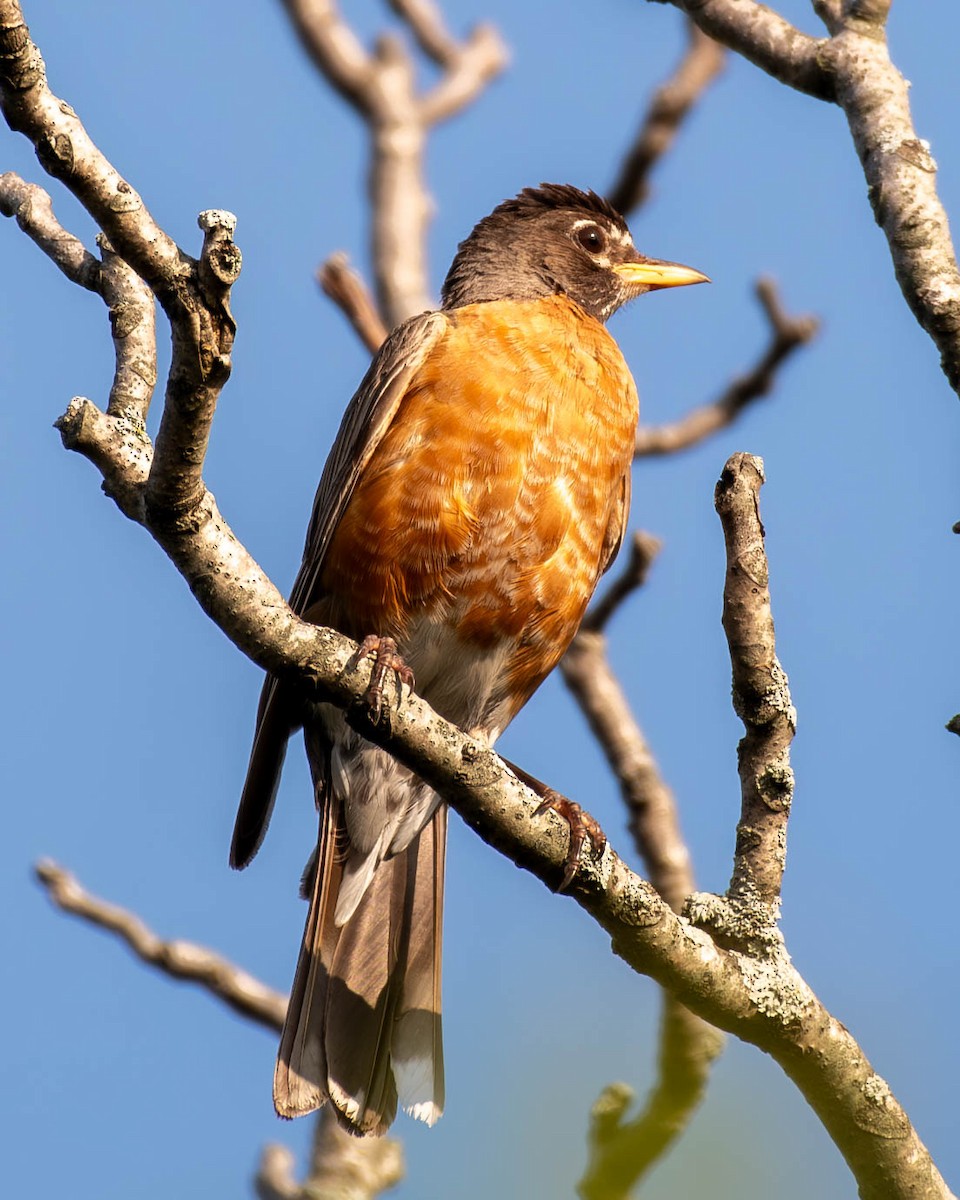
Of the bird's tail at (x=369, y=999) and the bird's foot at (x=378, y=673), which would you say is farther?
the bird's tail at (x=369, y=999)

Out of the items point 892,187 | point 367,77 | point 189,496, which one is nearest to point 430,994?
point 189,496

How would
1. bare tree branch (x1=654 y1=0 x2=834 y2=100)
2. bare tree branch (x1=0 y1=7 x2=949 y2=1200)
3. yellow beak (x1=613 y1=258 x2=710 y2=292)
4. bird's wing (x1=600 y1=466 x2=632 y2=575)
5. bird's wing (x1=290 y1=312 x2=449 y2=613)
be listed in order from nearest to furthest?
1. bare tree branch (x1=0 y1=7 x2=949 y2=1200)
2. bare tree branch (x1=654 y1=0 x2=834 y2=100)
3. bird's wing (x1=290 y1=312 x2=449 y2=613)
4. bird's wing (x1=600 y1=466 x2=632 y2=575)
5. yellow beak (x1=613 y1=258 x2=710 y2=292)

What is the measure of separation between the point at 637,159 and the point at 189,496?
388 cm

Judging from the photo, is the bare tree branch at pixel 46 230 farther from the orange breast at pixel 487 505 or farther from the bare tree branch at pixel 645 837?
the bare tree branch at pixel 645 837

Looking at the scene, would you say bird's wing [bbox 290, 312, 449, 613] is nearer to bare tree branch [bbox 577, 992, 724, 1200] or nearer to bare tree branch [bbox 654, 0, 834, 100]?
bare tree branch [bbox 654, 0, 834, 100]

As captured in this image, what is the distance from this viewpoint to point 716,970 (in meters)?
3.54

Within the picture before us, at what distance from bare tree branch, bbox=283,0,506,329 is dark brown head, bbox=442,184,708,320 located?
1.17 ft

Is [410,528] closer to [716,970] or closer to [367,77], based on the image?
[716,970]

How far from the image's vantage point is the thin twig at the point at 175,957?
197 inches

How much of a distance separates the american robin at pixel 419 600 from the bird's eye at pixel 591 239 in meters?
1.20

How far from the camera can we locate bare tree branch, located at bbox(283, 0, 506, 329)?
697 cm

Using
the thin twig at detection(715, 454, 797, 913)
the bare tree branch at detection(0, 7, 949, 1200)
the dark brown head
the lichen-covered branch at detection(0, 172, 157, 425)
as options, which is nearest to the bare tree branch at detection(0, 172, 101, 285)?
the lichen-covered branch at detection(0, 172, 157, 425)

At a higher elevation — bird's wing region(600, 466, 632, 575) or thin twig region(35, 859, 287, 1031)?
bird's wing region(600, 466, 632, 575)

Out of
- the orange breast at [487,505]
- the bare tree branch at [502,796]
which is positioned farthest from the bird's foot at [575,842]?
the orange breast at [487,505]
